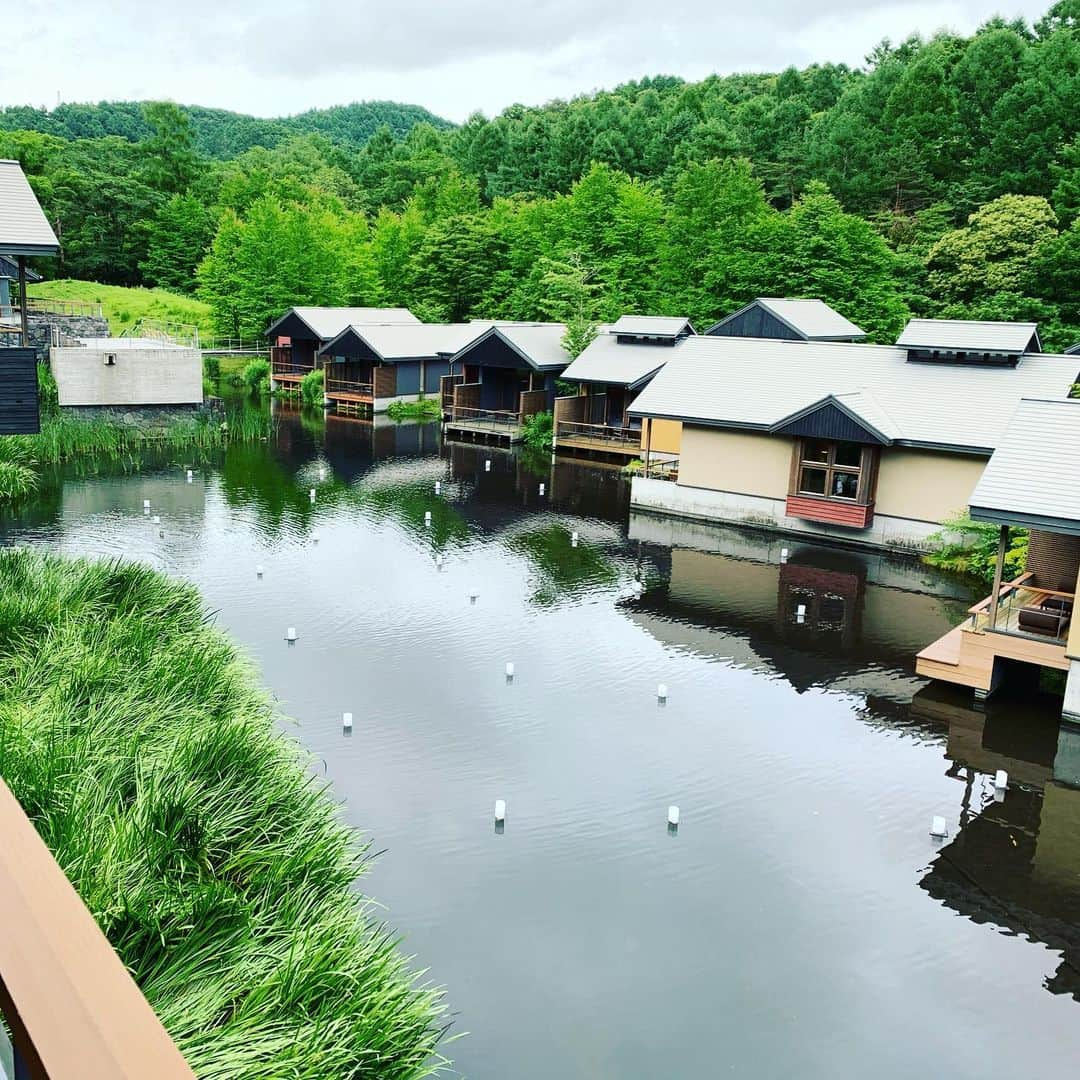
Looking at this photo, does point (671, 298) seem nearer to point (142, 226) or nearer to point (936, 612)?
point (936, 612)

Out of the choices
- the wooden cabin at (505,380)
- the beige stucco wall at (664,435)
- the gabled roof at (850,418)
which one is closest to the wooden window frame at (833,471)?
the gabled roof at (850,418)

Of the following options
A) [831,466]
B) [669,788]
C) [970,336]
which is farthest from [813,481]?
[669,788]

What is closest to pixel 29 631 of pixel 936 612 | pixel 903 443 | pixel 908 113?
pixel 936 612

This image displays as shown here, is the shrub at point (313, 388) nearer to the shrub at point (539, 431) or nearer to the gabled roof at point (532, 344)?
the gabled roof at point (532, 344)

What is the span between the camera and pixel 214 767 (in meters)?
10.5

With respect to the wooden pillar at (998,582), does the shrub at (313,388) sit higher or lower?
higher

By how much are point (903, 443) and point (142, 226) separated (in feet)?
203

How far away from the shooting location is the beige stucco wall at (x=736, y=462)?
2714 centimetres

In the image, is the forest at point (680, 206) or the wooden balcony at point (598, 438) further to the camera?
the forest at point (680, 206)

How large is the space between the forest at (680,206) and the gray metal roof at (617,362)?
5.15 metres

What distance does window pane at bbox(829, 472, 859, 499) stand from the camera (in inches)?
1035

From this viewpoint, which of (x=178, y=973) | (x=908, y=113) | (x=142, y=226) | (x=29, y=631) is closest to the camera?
(x=178, y=973)

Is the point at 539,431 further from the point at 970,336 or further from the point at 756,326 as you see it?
the point at 970,336

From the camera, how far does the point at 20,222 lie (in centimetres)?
1980
